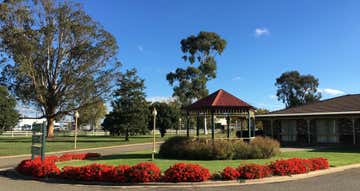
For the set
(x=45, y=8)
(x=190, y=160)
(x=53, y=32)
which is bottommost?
(x=190, y=160)

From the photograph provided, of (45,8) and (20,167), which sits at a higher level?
(45,8)

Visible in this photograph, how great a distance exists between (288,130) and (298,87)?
5069 centimetres

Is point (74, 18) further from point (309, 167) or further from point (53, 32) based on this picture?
point (309, 167)

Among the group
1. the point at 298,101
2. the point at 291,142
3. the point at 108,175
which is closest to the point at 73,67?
the point at 291,142

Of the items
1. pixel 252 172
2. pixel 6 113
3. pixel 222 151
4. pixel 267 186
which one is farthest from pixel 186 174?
pixel 6 113

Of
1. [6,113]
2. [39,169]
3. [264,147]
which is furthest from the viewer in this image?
[6,113]

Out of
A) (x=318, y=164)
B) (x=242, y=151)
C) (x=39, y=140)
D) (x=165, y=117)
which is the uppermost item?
(x=165, y=117)

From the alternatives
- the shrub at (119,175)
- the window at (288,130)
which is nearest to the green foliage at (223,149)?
the shrub at (119,175)

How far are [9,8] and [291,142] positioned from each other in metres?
35.1

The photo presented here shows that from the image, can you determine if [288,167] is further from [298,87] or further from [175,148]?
[298,87]

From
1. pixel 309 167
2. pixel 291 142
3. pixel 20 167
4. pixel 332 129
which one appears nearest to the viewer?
pixel 309 167

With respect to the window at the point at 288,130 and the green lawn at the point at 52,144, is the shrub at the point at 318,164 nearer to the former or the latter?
the window at the point at 288,130

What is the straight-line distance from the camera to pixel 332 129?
90.9 ft

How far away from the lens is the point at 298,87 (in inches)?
3071
